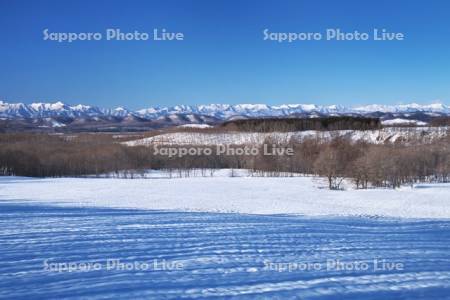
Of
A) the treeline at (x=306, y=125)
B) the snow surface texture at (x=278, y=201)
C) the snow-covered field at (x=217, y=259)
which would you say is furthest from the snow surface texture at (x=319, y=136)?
the snow-covered field at (x=217, y=259)

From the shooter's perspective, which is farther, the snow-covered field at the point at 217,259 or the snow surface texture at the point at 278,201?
the snow surface texture at the point at 278,201

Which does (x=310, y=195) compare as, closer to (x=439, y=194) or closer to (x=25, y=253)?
(x=439, y=194)

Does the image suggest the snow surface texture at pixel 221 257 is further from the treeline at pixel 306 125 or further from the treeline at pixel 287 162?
the treeline at pixel 306 125

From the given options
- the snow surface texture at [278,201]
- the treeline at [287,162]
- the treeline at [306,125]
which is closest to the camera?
Result: the snow surface texture at [278,201]

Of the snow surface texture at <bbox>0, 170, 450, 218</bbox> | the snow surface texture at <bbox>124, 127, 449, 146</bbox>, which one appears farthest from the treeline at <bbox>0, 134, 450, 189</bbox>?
the snow surface texture at <bbox>124, 127, 449, 146</bbox>

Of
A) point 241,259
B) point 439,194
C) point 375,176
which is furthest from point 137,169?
point 241,259

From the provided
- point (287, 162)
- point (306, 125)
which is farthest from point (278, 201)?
point (306, 125)
